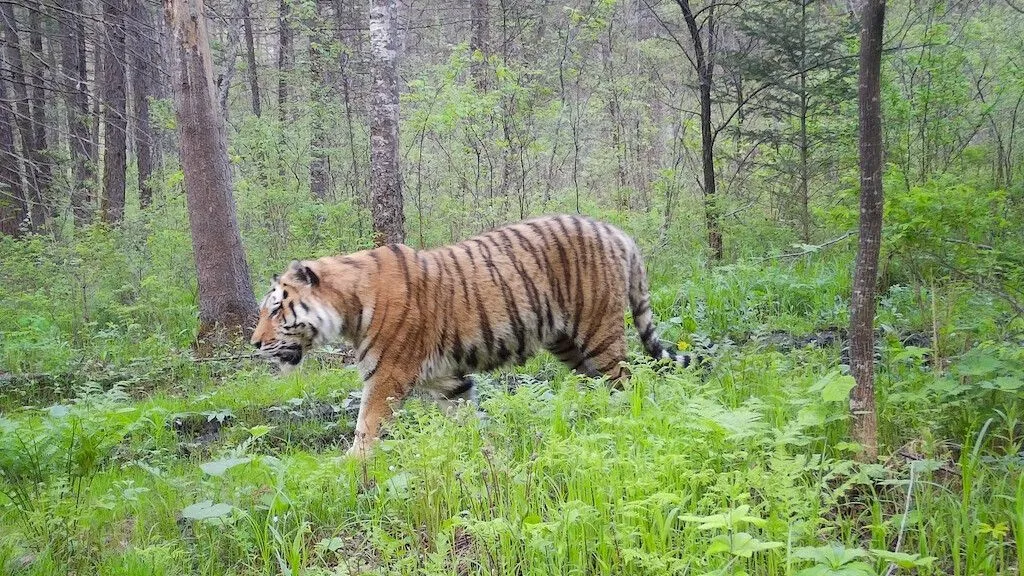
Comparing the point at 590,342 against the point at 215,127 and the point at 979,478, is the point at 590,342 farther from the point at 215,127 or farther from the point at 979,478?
the point at 215,127

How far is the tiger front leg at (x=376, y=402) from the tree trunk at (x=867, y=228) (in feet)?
8.86

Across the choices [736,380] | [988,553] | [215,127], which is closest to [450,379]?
[736,380]

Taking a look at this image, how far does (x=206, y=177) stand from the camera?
305 inches

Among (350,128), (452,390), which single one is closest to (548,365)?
(452,390)

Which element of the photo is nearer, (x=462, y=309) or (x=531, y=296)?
(x=462, y=309)

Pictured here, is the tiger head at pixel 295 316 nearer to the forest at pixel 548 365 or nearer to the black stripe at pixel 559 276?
the forest at pixel 548 365

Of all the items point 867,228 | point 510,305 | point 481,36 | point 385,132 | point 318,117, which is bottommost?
point 510,305

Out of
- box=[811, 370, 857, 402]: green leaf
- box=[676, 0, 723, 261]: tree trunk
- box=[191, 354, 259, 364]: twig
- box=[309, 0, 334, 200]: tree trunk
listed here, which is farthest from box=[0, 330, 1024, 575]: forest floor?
box=[309, 0, 334, 200]: tree trunk

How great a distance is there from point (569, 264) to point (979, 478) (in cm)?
299

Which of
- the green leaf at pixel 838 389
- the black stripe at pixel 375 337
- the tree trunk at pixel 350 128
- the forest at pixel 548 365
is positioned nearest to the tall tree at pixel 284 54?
the tree trunk at pixel 350 128

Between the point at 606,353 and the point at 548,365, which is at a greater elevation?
the point at 606,353

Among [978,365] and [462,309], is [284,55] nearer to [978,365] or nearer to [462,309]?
[462,309]

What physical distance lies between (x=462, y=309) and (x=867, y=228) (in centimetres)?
275

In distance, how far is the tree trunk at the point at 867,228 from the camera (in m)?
2.81
